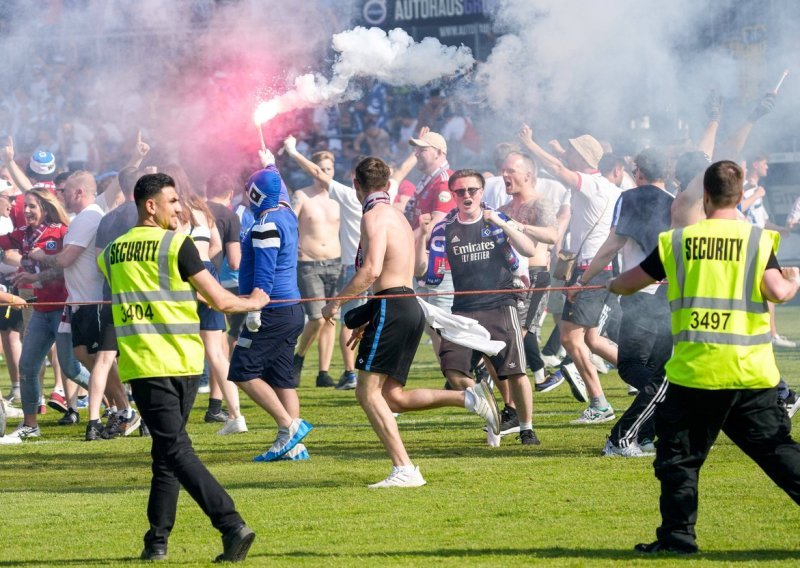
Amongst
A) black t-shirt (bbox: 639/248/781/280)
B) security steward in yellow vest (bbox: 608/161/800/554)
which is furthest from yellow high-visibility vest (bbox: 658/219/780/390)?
black t-shirt (bbox: 639/248/781/280)

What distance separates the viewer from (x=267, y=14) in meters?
14.4

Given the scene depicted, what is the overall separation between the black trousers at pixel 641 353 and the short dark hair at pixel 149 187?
11.8 ft

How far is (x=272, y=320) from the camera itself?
367 inches

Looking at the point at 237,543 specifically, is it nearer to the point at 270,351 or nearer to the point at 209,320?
the point at 270,351

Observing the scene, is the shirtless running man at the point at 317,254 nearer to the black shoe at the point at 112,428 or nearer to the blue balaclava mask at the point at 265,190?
the black shoe at the point at 112,428

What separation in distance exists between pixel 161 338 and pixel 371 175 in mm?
2298

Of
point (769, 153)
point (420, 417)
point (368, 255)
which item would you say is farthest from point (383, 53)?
point (769, 153)

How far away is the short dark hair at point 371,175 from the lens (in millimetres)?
8102

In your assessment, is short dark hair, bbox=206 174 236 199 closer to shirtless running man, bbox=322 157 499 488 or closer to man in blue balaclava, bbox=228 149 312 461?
man in blue balaclava, bbox=228 149 312 461

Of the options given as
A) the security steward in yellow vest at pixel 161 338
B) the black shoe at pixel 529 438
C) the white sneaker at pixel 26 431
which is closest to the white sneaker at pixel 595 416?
the black shoe at pixel 529 438

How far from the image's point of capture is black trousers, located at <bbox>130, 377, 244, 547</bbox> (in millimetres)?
6059

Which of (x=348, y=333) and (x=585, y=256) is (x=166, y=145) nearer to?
(x=348, y=333)

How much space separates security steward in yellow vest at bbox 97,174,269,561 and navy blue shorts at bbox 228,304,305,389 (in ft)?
9.47

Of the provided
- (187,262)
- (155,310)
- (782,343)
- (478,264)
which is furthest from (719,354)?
(782,343)
